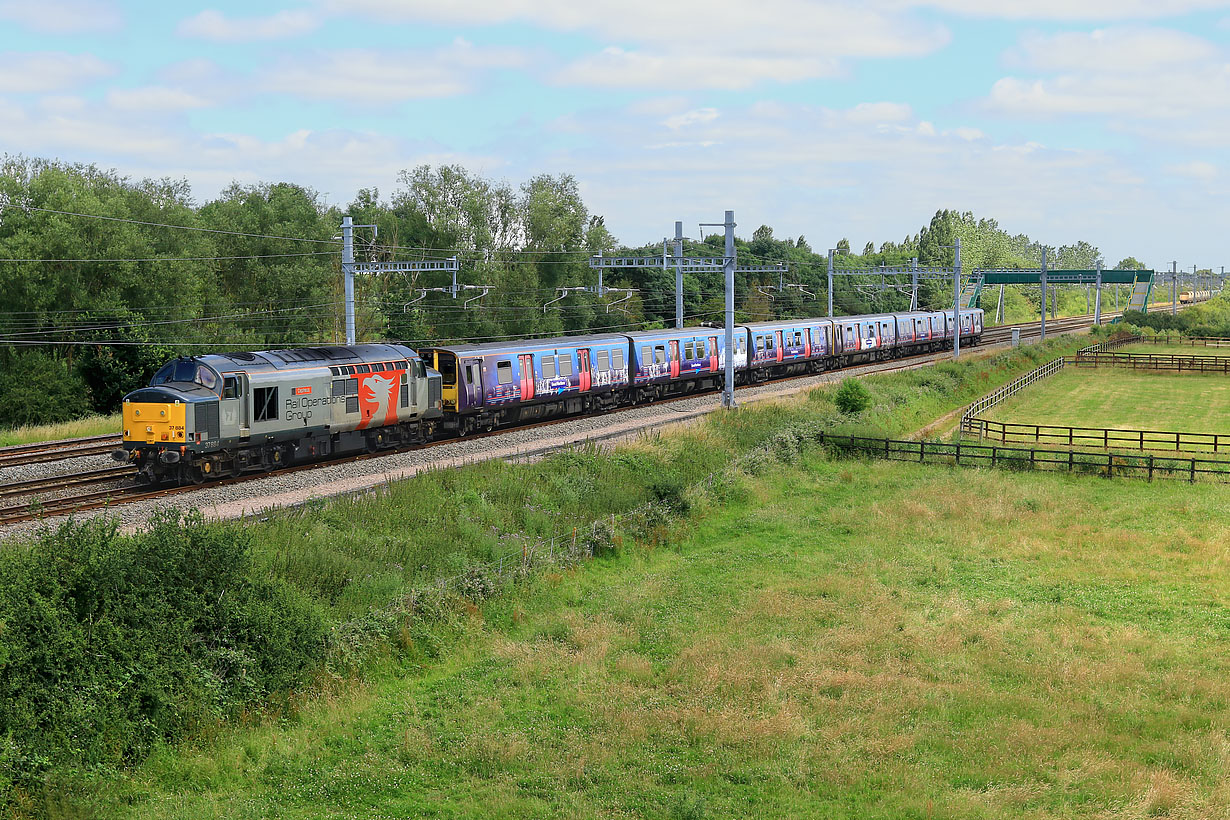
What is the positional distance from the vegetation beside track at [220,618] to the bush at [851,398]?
23.1 m

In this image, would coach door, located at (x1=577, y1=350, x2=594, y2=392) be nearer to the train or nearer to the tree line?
the train

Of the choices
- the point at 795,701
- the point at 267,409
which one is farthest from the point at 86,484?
the point at 795,701

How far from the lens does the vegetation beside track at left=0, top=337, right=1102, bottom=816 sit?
1395 centimetres

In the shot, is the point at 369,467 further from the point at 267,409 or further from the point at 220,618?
the point at 220,618

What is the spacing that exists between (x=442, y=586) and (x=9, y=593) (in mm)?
8303

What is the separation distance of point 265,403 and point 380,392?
16.1ft

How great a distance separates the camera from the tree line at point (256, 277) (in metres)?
52.1

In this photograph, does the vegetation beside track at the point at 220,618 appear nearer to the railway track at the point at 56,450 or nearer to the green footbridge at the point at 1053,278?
the railway track at the point at 56,450

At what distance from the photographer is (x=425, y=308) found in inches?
3150

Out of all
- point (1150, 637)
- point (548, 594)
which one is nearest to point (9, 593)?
point (548, 594)

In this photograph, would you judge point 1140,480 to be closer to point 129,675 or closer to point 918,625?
point 918,625

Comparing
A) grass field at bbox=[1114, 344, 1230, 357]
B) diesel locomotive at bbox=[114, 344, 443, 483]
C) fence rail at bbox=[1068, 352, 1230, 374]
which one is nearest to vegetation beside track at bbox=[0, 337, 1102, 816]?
diesel locomotive at bbox=[114, 344, 443, 483]

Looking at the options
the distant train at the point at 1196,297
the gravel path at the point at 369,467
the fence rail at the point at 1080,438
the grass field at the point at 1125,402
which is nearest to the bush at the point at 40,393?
the gravel path at the point at 369,467

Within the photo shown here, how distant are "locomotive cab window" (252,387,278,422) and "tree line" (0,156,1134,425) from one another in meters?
14.6
